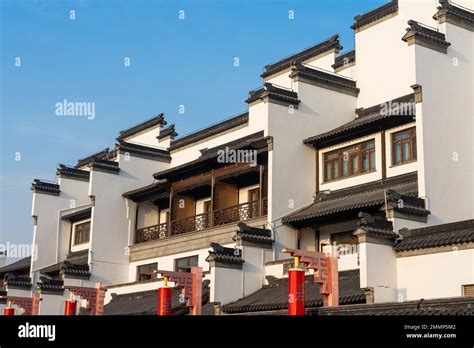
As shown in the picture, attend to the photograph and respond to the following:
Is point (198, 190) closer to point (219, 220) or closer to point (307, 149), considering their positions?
point (219, 220)

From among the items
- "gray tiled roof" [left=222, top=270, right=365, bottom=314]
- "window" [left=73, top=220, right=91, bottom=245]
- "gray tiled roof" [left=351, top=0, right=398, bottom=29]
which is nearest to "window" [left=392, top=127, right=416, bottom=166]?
→ "gray tiled roof" [left=222, top=270, right=365, bottom=314]

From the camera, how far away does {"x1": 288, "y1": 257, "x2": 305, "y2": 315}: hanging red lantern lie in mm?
17125

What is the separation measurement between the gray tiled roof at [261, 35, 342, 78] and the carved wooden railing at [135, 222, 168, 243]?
7.08m

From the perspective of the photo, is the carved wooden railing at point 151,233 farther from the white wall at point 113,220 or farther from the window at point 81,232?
the window at point 81,232

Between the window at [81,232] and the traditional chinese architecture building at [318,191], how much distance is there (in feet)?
0.41

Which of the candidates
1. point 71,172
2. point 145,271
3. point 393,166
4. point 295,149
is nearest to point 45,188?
point 71,172

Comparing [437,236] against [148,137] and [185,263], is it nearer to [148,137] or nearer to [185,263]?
[185,263]

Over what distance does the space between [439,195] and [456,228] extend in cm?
279

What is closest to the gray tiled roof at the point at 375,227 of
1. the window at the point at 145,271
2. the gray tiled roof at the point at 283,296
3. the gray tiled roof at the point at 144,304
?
the gray tiled roof at the point at 283,296

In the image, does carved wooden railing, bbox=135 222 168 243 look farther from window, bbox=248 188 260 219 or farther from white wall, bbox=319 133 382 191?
white wall, bbox=319 133 382 191

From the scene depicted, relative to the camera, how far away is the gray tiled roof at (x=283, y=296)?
728 inches

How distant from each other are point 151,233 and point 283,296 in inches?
A: 428

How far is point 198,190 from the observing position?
29094 millimetres
